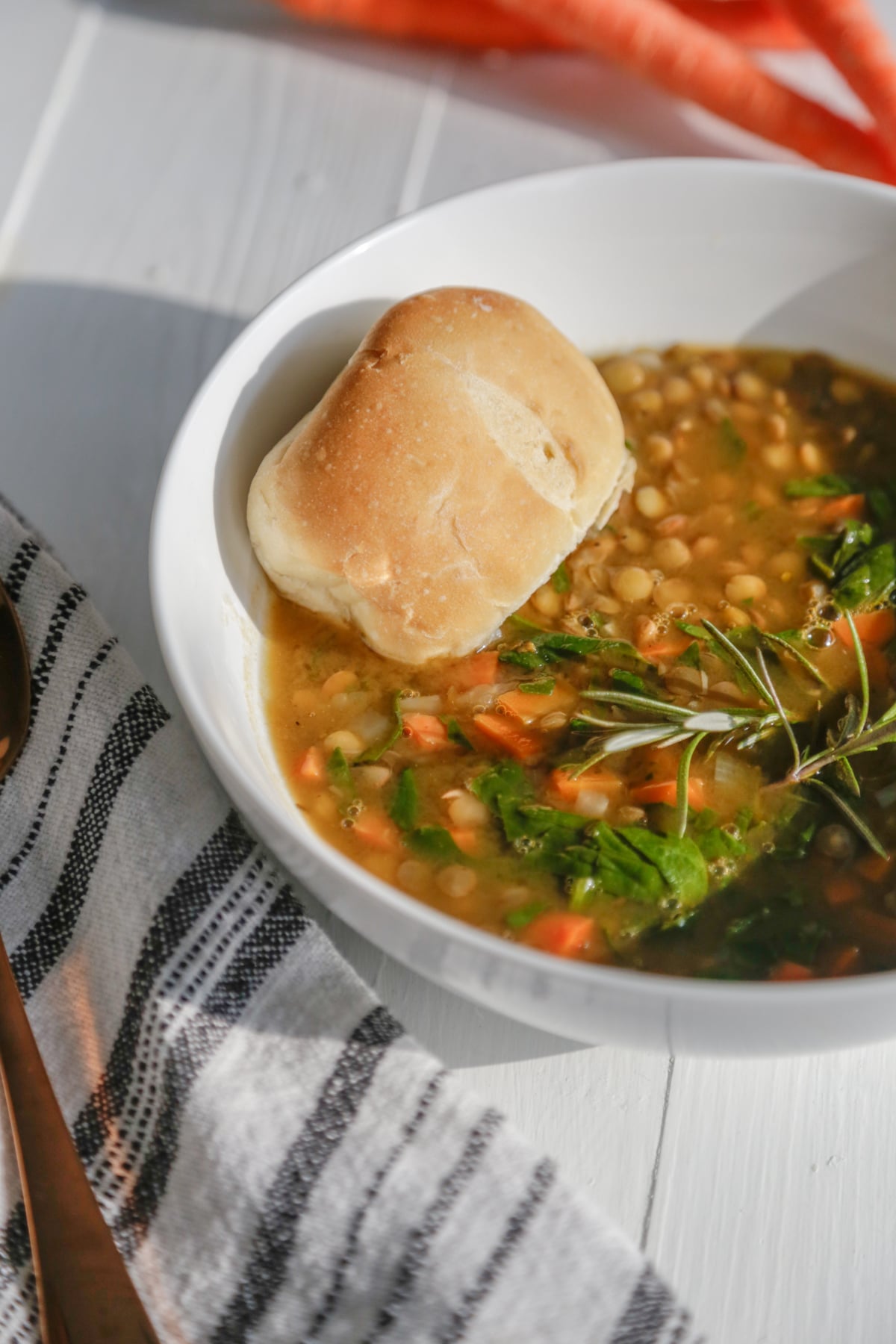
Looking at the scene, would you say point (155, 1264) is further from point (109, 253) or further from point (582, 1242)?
point (109, 253)

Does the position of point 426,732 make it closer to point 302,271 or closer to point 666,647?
point 666,647

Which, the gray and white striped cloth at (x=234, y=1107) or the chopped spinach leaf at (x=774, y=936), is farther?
the chopped spinach leaf at (x=774, y=936)

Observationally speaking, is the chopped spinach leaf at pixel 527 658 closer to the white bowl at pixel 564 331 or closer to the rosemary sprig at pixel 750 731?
the rosemary sprig at pixel 750 731

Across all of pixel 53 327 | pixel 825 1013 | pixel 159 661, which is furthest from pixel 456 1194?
A: pixel 53 327

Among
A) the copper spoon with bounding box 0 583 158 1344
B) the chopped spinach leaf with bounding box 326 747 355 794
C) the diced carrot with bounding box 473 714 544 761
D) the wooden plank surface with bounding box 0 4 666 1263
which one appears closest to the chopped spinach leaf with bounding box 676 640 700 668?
the diced carrot with bounding box 473 714 544 761

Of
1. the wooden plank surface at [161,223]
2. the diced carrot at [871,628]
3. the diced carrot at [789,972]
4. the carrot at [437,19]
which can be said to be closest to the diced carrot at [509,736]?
the wooden plank surface at [161,223]

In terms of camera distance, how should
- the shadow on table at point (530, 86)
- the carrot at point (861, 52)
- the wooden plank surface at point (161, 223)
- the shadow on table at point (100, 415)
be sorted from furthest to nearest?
1. the shadow on table at point (530, 86)
2. the carrot at point (861, 52)
3. the wooden plank surface at point (161, 223)
4. the shadow on table at point (100, 415)
